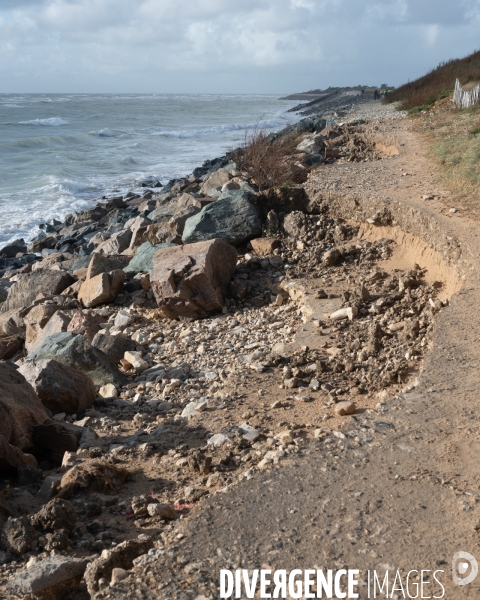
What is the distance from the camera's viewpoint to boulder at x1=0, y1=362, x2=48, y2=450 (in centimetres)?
431

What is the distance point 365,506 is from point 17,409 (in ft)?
8.85

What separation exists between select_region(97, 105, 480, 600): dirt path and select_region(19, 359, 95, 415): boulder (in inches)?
93.2

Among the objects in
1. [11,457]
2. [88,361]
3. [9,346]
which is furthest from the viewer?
[9,346]

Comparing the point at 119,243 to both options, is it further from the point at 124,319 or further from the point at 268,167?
the point at 124,319

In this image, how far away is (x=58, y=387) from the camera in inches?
203

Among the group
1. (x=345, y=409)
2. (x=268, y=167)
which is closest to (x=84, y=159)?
(x=268, y=167)

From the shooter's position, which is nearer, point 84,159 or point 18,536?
point 18,536

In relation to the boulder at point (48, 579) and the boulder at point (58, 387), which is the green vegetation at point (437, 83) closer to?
the boulder at point (58, 387)

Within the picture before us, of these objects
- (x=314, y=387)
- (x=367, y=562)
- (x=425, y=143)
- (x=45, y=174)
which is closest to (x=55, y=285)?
(x=314, y=387)

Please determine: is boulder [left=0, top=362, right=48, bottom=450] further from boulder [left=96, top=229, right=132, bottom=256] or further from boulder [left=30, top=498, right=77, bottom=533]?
boulder [left=96, top=229, right=132, bottom=256]

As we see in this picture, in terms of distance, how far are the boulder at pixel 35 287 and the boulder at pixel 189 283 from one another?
2200mm

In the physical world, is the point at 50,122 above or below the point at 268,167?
above

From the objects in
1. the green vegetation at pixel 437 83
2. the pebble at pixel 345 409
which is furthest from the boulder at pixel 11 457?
the green vegetation at pixel 437 83

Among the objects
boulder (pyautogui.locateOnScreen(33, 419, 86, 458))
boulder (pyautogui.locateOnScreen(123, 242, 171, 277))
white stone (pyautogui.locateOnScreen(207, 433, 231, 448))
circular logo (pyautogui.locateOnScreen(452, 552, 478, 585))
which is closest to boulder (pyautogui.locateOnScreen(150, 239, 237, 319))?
boulder (pyautogui.locateOnScreen(123, 242, 171, 277))
